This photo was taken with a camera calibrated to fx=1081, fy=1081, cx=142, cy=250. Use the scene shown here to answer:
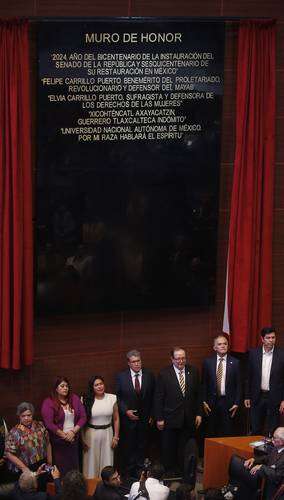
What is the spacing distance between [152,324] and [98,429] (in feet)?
4.31

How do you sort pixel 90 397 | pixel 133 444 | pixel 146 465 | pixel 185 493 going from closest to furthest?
pixel 185 493
pixel 146 465
pixel 90 397
pixel 133 444

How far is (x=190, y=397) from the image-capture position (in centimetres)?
1078

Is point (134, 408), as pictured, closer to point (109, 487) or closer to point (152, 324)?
point (152, 324)

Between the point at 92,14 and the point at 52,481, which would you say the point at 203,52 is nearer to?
the point at 92,14

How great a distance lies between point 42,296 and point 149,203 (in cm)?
142

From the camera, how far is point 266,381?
427 inches

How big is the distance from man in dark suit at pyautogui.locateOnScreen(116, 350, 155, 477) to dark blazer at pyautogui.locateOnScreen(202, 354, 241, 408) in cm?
55

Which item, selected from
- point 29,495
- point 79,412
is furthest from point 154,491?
point 79,412

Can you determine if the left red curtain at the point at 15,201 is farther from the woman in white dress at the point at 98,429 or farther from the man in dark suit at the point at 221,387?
the man in dark suit at the point at 221,387

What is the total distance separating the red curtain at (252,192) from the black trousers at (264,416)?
61cm

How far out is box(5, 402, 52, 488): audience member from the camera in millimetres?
9953

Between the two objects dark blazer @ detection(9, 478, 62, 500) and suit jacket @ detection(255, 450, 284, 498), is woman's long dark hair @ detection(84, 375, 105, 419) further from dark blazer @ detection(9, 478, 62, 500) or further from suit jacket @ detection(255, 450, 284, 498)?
suit jacket @ detection(255, 450, 284, 498)

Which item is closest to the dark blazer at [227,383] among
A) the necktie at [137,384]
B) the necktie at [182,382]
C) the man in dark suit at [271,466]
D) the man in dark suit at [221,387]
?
the man in dark suit at [221,387]

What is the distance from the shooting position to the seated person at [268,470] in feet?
30.7
